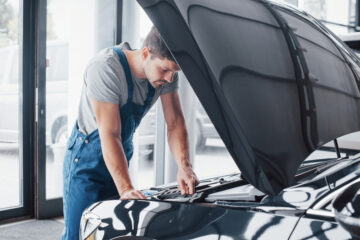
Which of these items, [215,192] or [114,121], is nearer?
[215,192]

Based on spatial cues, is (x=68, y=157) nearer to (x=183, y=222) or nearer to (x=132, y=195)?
(x=132, y=195)

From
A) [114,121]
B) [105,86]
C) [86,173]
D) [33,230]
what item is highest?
[105,86]

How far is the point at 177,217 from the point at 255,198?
191 mm

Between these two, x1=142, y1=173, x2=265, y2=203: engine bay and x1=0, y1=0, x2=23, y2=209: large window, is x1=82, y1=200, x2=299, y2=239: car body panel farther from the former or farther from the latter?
x1=0, y1=0, x2=23, y2=209: large window

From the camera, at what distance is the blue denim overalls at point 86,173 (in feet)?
5.19

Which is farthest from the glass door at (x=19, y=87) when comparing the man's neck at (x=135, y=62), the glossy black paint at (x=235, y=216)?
the glossy black paint at (x=235, y=216)

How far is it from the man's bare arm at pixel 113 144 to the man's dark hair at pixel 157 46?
0.23 m

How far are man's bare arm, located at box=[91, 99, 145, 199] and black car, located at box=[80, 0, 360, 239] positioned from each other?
0.30 meters

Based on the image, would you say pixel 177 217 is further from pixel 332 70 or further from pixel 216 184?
pixel 332 70

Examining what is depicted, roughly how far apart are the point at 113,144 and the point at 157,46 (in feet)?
1.13

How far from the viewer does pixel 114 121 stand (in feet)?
4.78

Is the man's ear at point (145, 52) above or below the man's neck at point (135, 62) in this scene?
above

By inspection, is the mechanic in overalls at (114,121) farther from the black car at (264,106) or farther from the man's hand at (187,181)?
the black car at (264,106)

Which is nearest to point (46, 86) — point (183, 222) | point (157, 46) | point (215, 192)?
point (157, 46)
